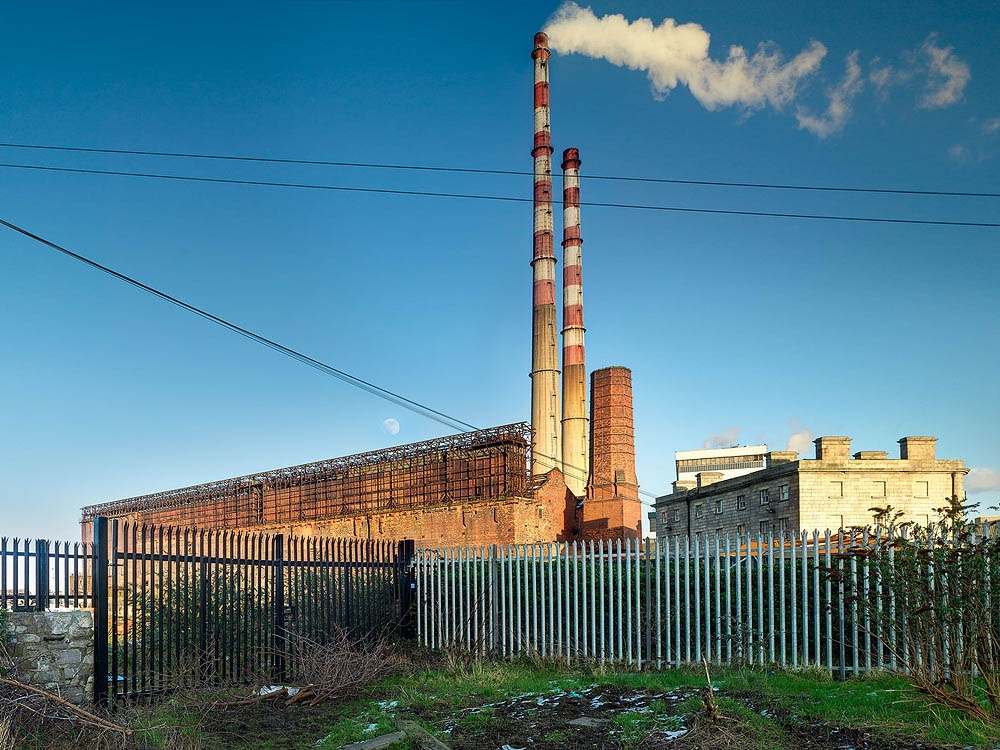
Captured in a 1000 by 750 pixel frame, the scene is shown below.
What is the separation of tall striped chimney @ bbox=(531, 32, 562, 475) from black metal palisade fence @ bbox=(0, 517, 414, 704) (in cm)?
2610

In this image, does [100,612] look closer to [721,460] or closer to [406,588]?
[406,588]

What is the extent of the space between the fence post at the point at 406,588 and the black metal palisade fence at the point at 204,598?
0.58ft

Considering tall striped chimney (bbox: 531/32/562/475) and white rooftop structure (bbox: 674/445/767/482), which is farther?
white rooftop structure (bbox: 674/445/767/482)

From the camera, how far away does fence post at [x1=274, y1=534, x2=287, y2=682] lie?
38.0 ft

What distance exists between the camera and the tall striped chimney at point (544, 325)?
131 ft

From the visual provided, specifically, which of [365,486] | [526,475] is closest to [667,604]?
[526,475]

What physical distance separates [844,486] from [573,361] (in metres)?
14.6

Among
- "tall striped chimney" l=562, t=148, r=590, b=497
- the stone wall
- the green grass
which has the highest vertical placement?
"tall striped chimney" l=562, t=148, r=590, b=497

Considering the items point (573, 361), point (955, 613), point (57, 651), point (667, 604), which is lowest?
point (667, 604)

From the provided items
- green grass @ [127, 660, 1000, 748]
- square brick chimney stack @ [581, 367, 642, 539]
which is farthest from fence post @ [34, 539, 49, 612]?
square brick chimney stack @ [581, 367, 642, 539]

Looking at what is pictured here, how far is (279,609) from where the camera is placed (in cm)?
1168

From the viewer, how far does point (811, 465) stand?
39.2 metres

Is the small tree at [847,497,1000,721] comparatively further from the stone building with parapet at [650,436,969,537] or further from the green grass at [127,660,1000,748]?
the stone building with parapet at [650,436,969,537]

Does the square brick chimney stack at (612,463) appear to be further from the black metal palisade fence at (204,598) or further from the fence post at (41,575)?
the fence post at (41,575)
